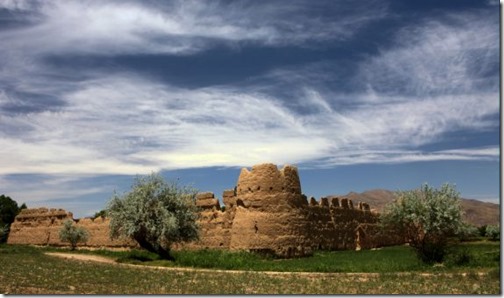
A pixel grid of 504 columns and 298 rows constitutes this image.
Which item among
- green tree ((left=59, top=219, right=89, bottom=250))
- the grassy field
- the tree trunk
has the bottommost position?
the grassy field

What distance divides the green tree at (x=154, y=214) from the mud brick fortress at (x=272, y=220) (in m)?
3.63

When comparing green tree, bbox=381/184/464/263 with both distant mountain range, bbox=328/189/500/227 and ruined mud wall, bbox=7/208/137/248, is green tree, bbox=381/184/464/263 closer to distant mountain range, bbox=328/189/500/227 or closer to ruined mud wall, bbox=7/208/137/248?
ruined mud wall, bbox=7/208/137/248

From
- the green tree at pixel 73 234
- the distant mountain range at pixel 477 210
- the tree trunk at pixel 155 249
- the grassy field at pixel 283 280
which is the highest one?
the distant mountain range at pixel 477 210

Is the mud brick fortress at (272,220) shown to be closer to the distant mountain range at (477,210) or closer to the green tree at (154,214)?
the green tree at (154,214)

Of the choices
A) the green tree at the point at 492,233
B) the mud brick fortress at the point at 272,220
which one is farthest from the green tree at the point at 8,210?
the green tree at the point at 492,233

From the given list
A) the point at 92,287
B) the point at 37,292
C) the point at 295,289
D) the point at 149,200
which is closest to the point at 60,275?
the point at 92,287

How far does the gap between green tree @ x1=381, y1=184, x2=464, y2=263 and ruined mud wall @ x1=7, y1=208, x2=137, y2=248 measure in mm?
26132

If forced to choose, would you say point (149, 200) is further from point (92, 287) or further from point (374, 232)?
point (374, 232)

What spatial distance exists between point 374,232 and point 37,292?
39.7m

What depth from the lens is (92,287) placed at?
57.2 ft

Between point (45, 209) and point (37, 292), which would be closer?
point (37, 292)

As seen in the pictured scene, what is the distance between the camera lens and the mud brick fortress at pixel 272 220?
1340 inches

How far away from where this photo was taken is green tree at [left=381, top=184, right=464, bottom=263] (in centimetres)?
2714

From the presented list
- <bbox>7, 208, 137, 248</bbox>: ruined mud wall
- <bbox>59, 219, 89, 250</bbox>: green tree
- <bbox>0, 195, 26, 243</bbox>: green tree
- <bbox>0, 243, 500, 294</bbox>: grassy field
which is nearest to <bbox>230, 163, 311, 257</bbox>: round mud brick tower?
<bbox>0, 243, 500, 294</bbox>: grassy field
